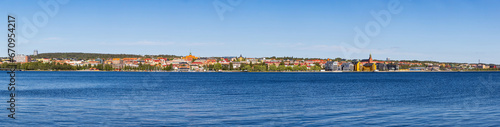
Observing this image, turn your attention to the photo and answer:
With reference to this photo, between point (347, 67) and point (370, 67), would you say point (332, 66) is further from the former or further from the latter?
point (370, 67)

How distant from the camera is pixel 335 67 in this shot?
174625 mm

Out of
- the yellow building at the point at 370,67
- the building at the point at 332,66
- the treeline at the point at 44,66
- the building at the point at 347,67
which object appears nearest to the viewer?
the treeline at the point at 44,66

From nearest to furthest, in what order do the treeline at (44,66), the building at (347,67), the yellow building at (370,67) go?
the treeline at (44,66), the building at (347,67), the yellow building at (370,67)

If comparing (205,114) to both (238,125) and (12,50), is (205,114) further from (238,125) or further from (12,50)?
(12,50)

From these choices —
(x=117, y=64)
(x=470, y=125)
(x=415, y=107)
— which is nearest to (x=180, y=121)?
(x=470, y=125)

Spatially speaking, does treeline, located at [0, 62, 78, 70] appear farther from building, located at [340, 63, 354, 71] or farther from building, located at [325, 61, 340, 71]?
building, located at [340, 63, 354, 71]

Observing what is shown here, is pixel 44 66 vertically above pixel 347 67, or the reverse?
pixel 44 66

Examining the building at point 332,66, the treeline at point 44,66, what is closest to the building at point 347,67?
the building at point 332,66

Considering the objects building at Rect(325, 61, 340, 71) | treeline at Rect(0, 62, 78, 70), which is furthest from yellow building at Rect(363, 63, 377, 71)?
treeline at Rect(0, 62, 78, 70)

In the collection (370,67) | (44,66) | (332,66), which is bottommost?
(370,67)

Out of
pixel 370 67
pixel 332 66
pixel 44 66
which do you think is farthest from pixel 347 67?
pixel 44 66

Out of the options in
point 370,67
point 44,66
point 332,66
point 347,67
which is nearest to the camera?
point 44,66

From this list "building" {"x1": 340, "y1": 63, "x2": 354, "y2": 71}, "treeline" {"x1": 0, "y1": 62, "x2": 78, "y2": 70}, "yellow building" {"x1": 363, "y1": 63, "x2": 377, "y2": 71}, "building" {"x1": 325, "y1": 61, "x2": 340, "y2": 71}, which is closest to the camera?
"treeline" {"x1": 0, "y1": 62, "x2": 78, "y2": 70}

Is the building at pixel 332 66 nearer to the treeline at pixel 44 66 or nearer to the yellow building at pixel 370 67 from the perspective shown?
the yellow building at pixel 370 67
